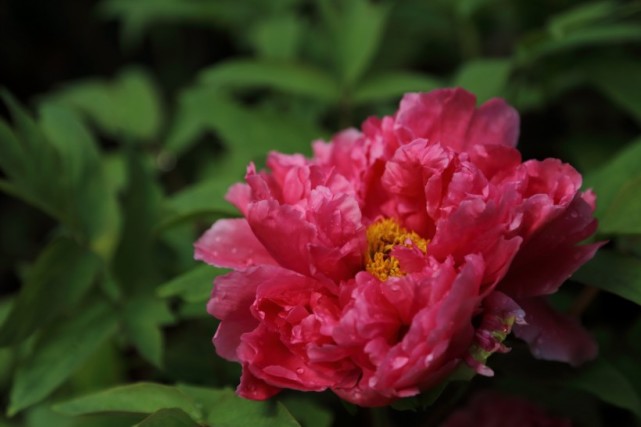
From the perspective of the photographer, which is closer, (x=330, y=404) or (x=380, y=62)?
(x=330, y=404)

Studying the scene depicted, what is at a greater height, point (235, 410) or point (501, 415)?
point (235, 410)

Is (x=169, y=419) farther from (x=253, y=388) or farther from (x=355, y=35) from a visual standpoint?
(x=355, y=35)

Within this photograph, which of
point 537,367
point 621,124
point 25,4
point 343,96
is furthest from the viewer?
point 25,4

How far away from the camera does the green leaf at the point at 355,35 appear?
3.63 ft

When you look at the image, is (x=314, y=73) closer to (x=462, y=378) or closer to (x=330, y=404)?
(x=330, y=404)

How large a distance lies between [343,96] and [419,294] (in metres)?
0.60

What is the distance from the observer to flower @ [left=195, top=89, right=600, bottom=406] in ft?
1.80

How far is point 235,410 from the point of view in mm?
646

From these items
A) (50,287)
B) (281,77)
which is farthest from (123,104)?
(50,287)

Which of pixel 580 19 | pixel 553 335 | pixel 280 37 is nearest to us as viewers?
pixel 553 335

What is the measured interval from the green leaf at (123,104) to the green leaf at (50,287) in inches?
19.9

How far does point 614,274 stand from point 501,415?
7.2 inches

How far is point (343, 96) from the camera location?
1113 mm

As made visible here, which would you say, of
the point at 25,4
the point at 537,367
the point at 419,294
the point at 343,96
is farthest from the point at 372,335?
the point at 25,4
